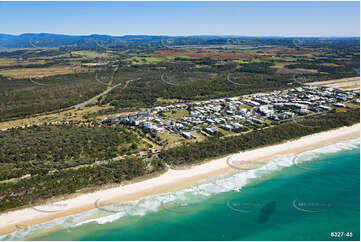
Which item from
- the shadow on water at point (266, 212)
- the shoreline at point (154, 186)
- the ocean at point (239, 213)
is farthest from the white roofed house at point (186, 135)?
the shadow on water at point (266, 212)

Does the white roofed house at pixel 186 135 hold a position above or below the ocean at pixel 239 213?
above

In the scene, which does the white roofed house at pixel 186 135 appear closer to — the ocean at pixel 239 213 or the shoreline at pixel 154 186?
the shoreline at pixel 154 186

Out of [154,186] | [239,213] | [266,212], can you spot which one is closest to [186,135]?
[154,186]

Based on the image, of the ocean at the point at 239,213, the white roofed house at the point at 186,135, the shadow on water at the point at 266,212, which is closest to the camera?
the ocean at the point at 239,213

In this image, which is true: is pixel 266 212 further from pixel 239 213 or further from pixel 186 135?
pixel 186 135

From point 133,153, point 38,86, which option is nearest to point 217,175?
point 133,153

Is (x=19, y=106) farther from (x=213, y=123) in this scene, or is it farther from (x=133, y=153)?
(x=213, y=123)

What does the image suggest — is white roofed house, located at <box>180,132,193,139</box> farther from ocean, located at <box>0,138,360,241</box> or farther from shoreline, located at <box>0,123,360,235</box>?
ocean, located at <box>0,138,360,241</box>
